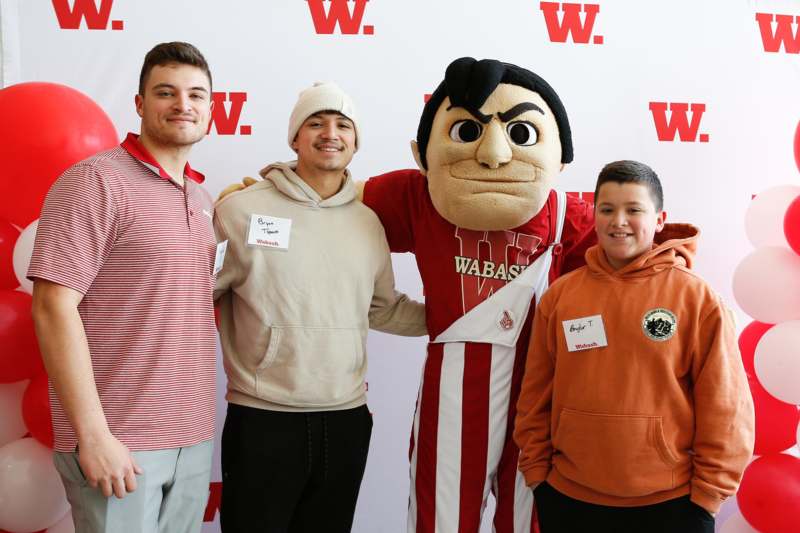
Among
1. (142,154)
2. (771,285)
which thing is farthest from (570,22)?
(142,154)

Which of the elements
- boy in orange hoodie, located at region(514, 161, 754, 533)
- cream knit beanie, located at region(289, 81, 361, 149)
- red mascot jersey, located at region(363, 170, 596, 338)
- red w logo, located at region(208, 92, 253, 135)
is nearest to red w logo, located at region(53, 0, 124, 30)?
red w logo, located at region(208, 92, 253, 135)

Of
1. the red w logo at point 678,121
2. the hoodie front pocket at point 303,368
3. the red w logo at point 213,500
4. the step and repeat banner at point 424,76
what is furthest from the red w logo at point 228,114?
the red w logo at point 678,121

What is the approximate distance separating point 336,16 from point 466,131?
3.19 ft

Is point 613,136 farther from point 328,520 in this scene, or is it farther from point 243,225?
point 328,520

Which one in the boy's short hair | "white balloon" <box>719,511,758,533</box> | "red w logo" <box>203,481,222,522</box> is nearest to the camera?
the boy's short hair

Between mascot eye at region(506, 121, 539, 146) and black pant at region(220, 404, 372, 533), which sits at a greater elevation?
mascot eye at region(506, 121, 539, 146)

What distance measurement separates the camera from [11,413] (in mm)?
2020

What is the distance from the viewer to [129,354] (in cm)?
148

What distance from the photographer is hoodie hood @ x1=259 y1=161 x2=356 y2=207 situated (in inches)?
73.6

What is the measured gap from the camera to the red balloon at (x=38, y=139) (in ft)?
6.20

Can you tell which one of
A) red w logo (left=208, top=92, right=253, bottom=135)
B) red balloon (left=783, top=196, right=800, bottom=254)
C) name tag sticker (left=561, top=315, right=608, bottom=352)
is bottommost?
name tag sticker (left=561, top=315, right=608, bottom=352)

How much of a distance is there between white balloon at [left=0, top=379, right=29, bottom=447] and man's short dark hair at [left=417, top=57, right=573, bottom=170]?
1.41 meters

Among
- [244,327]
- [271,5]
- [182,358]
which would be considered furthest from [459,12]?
[182,358]

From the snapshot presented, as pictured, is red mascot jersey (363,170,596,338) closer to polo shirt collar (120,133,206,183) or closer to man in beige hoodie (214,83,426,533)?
man in beige hoodie (214,83,426,533)
